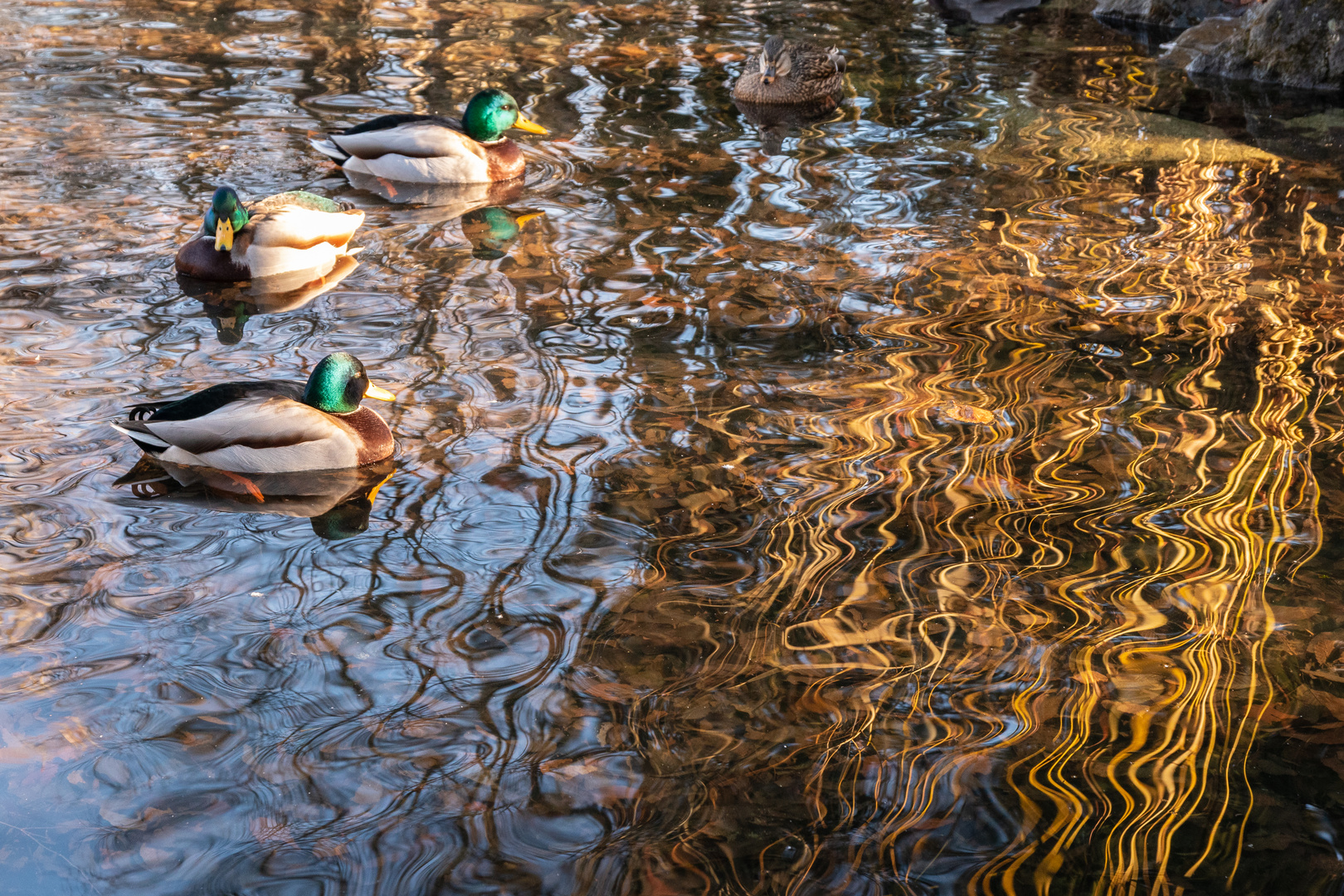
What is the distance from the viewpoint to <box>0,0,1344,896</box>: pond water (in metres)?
2.98

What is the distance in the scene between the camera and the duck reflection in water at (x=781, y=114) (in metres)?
9.38

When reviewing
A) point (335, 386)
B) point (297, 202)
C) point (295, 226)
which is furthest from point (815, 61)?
A: point (335, 386)

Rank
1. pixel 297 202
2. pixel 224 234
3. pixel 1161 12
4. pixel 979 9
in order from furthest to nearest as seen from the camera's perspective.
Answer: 1. pixel 979 9
2. pixel 1161 12
3. pixel 297 202
4. pixel 224 234

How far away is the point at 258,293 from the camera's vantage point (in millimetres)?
6461

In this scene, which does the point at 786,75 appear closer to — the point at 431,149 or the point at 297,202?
the point at 431,149

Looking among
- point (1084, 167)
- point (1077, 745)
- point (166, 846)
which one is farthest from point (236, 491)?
point (1084, 167)

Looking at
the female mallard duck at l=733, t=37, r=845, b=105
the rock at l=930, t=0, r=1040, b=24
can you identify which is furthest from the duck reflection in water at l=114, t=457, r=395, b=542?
the rock at l=930, t=0, r=1040, b=24

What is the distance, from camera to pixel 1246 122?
9.52m

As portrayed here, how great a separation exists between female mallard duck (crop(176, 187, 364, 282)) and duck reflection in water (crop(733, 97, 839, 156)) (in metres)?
3.68

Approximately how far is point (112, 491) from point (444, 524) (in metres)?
1.25

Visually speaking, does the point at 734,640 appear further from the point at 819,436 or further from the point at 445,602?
the point at 819,436

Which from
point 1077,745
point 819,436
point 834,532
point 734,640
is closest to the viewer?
point 1077,745

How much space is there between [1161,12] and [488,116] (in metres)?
8.50

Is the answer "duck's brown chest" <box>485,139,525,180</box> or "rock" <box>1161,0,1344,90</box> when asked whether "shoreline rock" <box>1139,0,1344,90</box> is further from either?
"duck's brown chest" <box>485,139,525,180</box>
